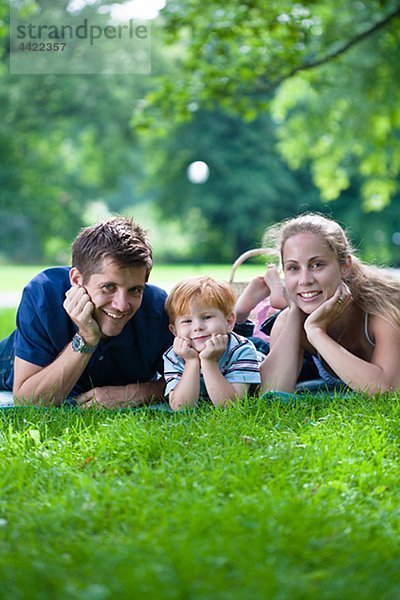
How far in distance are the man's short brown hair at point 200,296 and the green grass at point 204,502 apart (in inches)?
22.4

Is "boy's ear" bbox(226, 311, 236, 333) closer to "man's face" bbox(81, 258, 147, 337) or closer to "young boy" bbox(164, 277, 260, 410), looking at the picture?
"young boy" bbox(164, 277, 260, 410)

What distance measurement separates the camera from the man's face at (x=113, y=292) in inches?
172

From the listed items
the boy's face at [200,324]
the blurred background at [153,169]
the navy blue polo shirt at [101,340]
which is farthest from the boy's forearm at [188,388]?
the blurred background at [153,169]

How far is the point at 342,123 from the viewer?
19.9 m

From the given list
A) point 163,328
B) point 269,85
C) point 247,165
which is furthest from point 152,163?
point 163,328

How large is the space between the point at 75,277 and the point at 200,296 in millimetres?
689

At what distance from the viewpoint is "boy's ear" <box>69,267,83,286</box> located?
4.48 metres

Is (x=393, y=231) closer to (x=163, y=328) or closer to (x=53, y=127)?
(x=53, y=127)

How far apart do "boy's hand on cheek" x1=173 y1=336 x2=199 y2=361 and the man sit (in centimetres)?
30

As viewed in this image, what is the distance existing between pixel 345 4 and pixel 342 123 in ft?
10.8

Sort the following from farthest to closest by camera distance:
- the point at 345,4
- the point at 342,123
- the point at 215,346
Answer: the point at 342,123, the point at 345,4, the point at 215,346

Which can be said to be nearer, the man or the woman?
the man

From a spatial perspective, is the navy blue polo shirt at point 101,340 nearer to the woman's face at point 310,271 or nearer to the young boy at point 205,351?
the young boy at point 205,351

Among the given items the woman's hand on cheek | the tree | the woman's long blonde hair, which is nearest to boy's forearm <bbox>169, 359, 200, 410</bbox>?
the woman's hand on cheek
